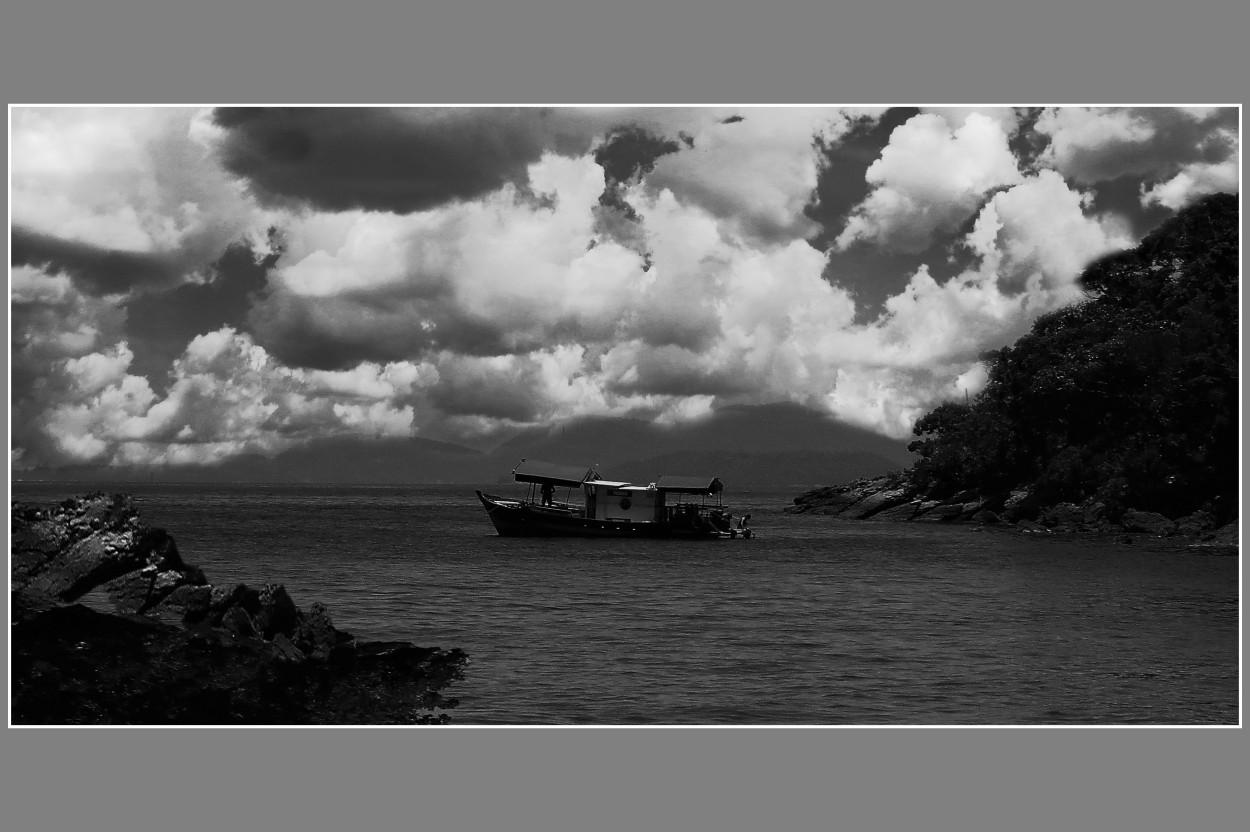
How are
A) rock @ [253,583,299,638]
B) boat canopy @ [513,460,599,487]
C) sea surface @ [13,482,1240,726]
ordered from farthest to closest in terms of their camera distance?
1. boat canopy @ [513,460,599,487]
2. rock @ [253,583,299,638]
3. sea surface @ [13,482,1240,726]

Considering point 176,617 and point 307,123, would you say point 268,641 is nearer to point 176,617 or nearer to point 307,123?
point 176,617

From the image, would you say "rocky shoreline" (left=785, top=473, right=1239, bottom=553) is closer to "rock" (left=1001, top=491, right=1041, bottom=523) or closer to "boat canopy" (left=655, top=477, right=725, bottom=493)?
"rock" (left=1001, top=491, right=1041, bottom=523)

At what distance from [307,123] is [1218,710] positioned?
1355 centimetres

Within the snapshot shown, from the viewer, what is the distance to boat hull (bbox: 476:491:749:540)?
5084cm

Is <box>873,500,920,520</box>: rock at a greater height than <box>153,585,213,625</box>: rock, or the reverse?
<box>153,585,213,625</box>: rock

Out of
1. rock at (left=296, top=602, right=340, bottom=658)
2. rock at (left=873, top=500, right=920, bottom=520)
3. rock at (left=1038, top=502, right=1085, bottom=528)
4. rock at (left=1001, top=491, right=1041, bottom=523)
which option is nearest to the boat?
rock at (left=1038, top=502, right=1085, bottom=528)

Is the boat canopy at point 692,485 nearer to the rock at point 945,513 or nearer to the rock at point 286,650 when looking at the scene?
the rock at point 945,513

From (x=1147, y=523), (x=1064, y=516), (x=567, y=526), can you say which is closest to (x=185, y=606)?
(x=567, y=526)

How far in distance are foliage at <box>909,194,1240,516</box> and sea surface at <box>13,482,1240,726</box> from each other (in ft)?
11.4

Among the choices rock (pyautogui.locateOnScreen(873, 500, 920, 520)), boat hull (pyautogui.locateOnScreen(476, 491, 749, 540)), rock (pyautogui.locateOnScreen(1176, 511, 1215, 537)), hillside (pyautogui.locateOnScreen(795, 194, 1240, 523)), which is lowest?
rock (pyautogui.locateOnScreen(873, 500, 920, 520))

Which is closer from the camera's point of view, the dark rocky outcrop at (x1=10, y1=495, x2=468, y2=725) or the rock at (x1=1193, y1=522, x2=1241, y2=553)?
the dark rocky outcrop at (x1=10, y1=495, x2=468, y2=725)

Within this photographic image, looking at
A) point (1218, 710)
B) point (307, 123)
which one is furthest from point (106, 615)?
point (1218, 710)

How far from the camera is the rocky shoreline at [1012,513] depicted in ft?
138

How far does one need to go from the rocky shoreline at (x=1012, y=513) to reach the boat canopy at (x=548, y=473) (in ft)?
69.9
